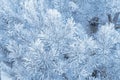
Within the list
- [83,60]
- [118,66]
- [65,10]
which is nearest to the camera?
[83,60]

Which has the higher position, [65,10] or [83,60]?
[65,10]

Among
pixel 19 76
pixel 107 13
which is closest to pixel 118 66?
pixel 107 13

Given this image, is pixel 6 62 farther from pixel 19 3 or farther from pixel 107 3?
pixel 107 3

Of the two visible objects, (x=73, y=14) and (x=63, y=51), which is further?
(x=73, y=14)

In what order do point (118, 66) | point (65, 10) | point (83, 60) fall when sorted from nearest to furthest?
point (83, 60) → point (118, 66) → point (65, 10)

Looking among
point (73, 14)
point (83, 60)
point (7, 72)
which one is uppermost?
point (73, 14)

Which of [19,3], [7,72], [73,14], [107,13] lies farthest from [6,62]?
[107,13]
